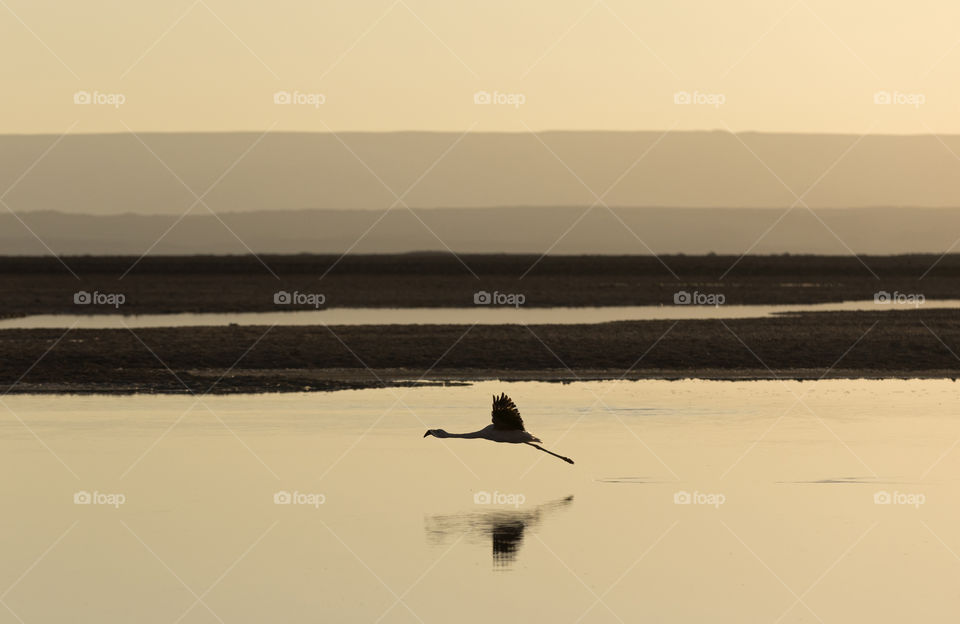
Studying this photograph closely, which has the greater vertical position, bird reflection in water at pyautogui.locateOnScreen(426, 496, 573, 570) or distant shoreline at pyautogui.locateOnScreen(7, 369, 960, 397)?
distant shoreline at pyautogui.locateOnScreen(7, 369, 960, 397)

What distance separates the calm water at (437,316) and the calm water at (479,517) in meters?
25.8

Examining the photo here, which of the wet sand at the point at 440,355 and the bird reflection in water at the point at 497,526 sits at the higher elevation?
the wet sand at the point at 440,355

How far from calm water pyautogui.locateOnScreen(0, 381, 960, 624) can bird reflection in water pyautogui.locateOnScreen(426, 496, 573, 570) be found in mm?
51

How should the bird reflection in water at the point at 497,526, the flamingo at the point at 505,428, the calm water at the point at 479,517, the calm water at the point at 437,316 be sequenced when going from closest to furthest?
the calm water at the point at 479,517, the bird reflection in water at the point at 497,526, the flamingo at the point at 505,428, the calm water at the point at 437,316

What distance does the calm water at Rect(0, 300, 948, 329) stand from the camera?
2060 inches

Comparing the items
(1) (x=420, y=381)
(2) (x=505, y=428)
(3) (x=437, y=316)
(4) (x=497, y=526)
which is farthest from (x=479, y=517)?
(3) (x=437, y=316)

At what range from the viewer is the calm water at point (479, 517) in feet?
42.0

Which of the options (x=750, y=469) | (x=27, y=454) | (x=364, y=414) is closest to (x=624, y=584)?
(x=750, y=469)

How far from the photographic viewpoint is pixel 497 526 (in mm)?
15859

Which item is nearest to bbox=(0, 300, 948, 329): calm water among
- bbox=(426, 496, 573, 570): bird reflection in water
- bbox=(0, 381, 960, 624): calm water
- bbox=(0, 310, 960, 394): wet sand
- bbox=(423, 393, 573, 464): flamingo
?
bbox=(0, 310, 960, 394): wet sand

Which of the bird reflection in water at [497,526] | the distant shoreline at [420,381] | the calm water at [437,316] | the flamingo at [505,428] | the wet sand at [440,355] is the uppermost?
the calm water at [437,316]

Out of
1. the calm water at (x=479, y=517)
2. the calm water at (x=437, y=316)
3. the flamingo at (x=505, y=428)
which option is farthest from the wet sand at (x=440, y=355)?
the flamingo at (x=505, y=428)

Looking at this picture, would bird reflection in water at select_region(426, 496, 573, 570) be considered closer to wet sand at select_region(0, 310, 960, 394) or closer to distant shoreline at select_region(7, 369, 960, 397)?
distant shoreline at select_region(7, 369, 960, 397)

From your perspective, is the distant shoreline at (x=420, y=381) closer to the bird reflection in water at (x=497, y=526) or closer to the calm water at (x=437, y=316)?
the bird reflection in water at (x=497, y=526)
